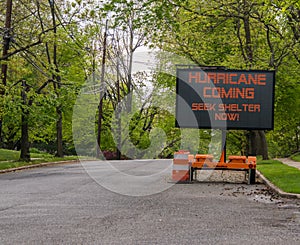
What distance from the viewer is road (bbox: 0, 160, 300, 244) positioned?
24.8 feet

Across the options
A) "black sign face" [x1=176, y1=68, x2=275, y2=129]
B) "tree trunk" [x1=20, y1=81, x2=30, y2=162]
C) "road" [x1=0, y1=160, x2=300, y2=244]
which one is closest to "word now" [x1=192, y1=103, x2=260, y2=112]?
"black sign face" [x1=176, y1=68, x2=275, y2=129]

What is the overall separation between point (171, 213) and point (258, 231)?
7.56ft

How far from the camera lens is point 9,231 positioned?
26.3 ft

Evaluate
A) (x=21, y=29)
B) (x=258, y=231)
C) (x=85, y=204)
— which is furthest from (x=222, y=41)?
(x=258, y=231)

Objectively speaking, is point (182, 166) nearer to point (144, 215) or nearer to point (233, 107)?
point (233, 107)

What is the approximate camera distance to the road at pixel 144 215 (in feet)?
24.8

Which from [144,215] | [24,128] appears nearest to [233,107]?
[144,215]

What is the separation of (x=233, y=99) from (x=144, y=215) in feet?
27.7

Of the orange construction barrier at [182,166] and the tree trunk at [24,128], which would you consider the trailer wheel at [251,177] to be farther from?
the tree trunk at [24,128]

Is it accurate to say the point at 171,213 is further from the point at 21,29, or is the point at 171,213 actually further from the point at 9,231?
the point at 21,29

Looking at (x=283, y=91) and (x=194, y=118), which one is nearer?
(x=194, y=118)

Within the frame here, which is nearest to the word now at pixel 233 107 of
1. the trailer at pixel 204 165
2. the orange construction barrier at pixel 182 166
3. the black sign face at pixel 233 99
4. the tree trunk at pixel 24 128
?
the black sign face at pixel 233 99

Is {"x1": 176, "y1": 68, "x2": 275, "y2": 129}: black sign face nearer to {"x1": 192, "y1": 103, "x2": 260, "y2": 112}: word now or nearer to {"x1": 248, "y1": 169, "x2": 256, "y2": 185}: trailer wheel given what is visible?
{"x1": 192, "y1": 103, "x2": 260, "y2": 112}: word now

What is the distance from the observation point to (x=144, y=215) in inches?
384
